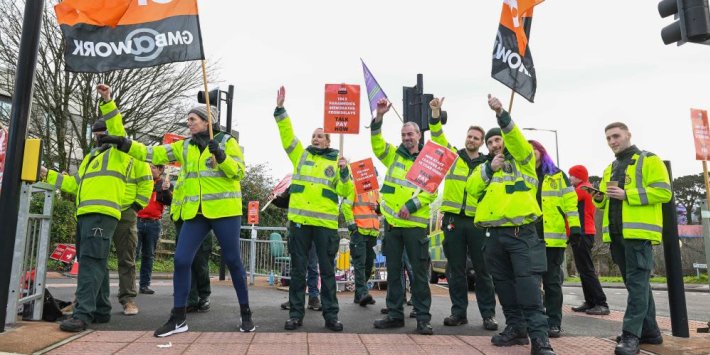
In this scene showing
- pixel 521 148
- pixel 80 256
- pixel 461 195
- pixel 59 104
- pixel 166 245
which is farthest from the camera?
pixel 166 245

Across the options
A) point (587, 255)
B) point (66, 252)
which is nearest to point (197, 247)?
point (587, 255)

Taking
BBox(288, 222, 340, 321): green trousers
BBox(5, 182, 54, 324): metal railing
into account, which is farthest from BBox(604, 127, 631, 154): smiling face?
BBox(5, 182, 54, 324): metal railing

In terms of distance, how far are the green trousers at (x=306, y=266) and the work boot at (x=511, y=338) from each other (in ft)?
5.23

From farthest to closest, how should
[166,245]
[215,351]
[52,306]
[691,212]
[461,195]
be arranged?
[691,212] → [166,245] → [461,195] → [52,306] → [215,351]

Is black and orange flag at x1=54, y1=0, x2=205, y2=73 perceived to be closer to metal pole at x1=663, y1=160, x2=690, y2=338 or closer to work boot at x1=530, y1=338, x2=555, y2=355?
work boot at x1=530, y1=338, x2=555, y2=355

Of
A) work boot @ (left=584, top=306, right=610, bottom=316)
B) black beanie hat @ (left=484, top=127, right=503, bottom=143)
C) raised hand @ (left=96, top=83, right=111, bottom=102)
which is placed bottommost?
work boot @ (left=584, top=306, right=610, bottom=316)

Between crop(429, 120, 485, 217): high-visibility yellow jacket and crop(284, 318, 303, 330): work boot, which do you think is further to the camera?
crop(429, 120, 485, 217): high-visibility yellow jacket

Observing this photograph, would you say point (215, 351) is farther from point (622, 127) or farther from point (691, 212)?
point (691, 212)

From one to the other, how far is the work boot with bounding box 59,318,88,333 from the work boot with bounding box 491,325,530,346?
149 inches

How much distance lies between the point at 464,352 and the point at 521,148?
1.82 m

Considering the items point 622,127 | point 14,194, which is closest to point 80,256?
point 14,194

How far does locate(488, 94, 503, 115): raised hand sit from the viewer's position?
4.39 meters

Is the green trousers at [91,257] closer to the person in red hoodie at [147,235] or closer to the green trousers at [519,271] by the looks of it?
the person in red hoodie at [147,235]

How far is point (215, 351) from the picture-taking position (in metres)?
4.12
